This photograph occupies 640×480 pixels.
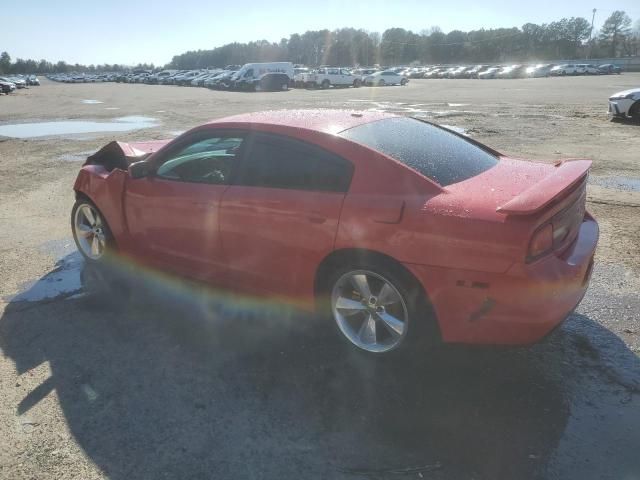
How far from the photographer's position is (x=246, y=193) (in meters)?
3.56

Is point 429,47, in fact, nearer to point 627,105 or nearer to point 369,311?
point 627,105

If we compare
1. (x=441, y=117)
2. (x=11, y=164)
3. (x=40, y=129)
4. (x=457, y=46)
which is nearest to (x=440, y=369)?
(x=11, y=164)

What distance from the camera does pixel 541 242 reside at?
9.00 ft

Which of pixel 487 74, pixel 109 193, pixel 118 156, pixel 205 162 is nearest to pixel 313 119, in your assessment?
pixel 205 162

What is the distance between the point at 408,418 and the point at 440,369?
0.53m

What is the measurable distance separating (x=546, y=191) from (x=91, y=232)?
408 centimetres

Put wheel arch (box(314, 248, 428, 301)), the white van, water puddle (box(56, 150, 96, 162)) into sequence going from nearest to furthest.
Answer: wheel arch (box(314, 248, 428, 301)), water puddle (box(56, 150, 96, 162)), the white van

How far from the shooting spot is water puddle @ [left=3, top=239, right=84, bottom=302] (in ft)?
14.5

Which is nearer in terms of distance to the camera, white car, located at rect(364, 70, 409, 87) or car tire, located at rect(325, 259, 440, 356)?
car tire, located at rect(325, 259, 440, 356)

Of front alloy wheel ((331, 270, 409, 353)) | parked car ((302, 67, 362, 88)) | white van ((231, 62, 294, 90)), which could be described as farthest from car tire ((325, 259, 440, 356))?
parked car ((302, 67, 362, 88))

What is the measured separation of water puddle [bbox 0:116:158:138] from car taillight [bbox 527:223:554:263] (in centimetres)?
1492

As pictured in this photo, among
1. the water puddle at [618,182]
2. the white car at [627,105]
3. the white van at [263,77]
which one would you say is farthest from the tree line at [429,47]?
the water puddle at [618,182]

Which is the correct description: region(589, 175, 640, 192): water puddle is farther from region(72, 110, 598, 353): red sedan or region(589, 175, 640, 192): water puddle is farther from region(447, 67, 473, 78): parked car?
region(447, 67, 473, 78): parked car

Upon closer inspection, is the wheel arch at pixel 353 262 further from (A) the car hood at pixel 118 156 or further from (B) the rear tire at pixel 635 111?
(B) the rear tire at pixel 635 111
